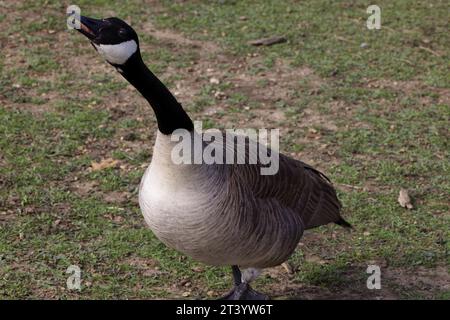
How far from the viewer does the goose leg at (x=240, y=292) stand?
14.5 feet

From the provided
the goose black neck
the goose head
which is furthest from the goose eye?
the goose black neck

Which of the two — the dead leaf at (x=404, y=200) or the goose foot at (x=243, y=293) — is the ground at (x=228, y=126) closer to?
the dead leaf at (x=404, y=200)

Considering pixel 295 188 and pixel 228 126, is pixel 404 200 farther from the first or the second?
pixel 228 126

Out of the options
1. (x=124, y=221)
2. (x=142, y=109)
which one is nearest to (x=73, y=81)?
(x=142, y=109)

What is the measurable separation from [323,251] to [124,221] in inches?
55.0

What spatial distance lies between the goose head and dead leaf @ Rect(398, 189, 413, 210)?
283 cm

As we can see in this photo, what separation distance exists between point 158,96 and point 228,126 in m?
2.92

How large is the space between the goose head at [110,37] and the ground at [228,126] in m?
1.76

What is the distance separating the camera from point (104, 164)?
6.00m

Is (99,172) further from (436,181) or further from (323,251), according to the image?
(436,181)

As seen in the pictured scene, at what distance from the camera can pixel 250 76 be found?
24.8 ft

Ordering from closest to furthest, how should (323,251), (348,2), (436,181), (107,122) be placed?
(323,251) < (436,181) < (107,122) < (348,2)

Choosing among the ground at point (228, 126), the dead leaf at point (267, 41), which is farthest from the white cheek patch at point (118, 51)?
the dead leaf at point (267, 41)

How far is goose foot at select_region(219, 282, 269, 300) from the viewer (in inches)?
174
